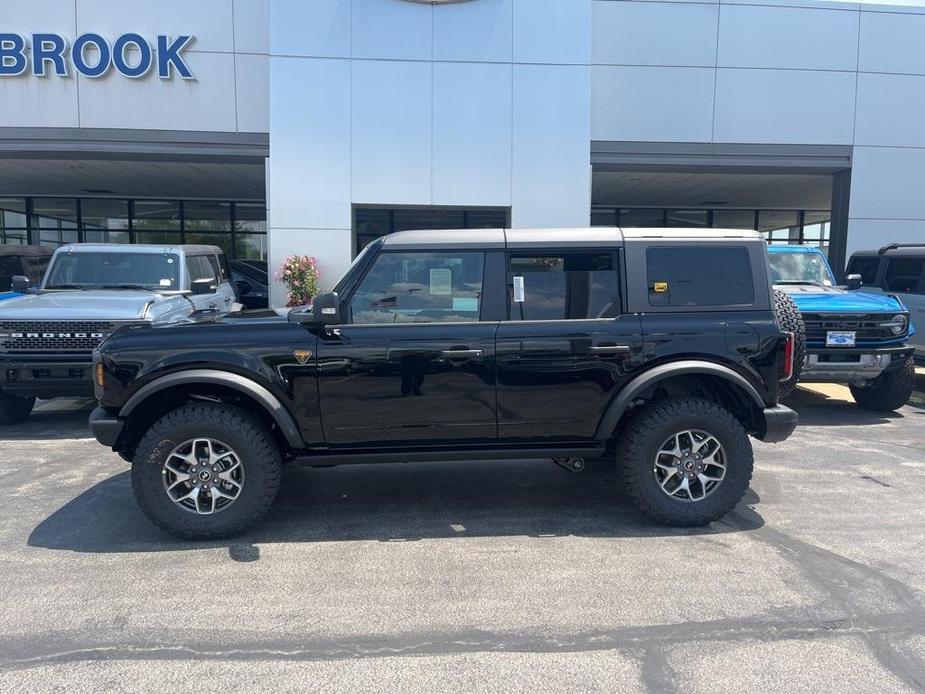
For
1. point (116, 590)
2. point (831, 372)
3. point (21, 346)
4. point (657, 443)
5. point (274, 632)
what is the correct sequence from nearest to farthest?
point (274, 632) < point (116, 590) < point (657, 443) < point (21, 346) < point (831, 372)

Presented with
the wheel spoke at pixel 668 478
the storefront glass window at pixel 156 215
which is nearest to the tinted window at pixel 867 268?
the wheel spoke at pixel 668 478

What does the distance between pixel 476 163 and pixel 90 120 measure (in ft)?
24.9

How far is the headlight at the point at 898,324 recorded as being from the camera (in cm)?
771

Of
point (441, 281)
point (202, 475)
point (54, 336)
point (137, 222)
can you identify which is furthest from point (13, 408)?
point (137, 222)

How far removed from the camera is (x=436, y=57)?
12.7 meters

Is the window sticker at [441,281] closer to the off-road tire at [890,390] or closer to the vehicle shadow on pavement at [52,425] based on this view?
the vehicle shadow on pavement at [52,425]

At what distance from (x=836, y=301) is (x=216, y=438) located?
6960mm

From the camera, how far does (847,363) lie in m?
7.66

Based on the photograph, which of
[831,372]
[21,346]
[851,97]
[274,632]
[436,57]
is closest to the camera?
[274,632]

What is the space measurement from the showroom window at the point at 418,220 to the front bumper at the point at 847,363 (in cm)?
787

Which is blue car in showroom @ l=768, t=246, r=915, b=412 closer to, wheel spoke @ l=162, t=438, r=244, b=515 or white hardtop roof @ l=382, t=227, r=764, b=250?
white hardtop roof @ l=382, t=227, r=764, b=250

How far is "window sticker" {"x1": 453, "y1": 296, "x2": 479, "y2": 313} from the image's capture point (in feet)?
14.9

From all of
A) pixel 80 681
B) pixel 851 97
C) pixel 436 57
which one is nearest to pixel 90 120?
pixel 436 57

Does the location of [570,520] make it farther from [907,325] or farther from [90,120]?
[90,120]
